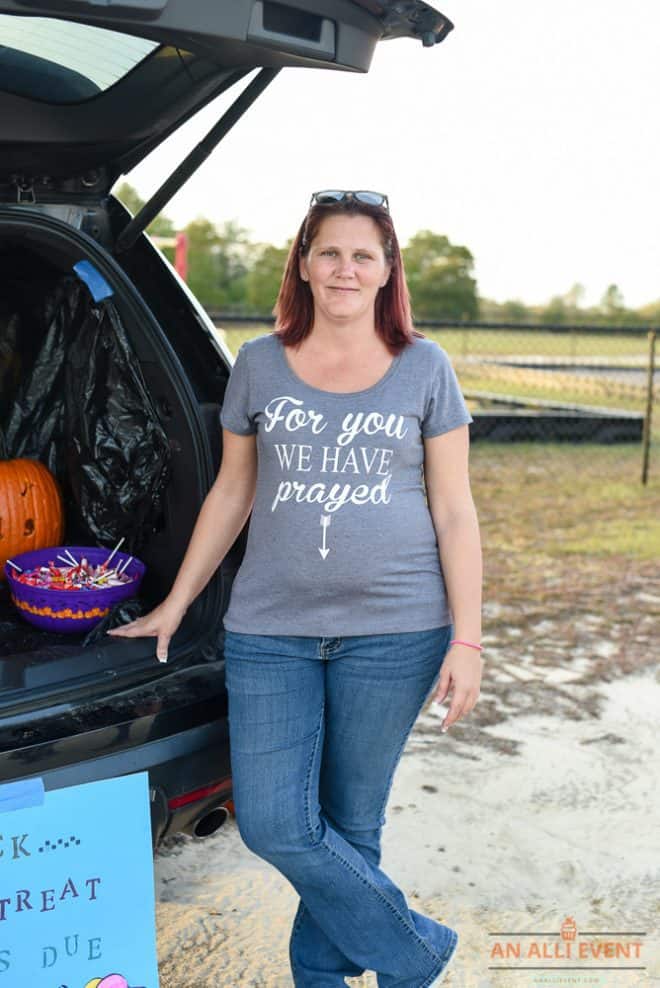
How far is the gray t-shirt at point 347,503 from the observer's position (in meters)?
2.24

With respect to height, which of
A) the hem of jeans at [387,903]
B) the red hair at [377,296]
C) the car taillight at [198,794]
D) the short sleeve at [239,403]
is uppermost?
the red hair at [377,296]

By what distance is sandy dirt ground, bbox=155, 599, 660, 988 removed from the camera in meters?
2.73

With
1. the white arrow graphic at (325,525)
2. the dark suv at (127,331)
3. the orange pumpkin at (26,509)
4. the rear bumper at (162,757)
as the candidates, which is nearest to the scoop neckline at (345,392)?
the white arrow graphic at (325,525)

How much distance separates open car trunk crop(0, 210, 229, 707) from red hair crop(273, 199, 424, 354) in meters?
0.39

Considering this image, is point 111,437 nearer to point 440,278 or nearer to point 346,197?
point 346,197

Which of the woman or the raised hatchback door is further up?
the raised hatchback door

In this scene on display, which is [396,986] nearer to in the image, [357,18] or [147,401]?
[147,401]

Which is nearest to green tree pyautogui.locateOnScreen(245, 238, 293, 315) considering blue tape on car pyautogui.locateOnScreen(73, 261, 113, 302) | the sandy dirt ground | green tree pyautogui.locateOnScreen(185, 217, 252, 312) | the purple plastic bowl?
green tree pyautogui.locateOnScreen(185, 217, 252, 312)

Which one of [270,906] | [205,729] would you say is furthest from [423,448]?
[270,906]

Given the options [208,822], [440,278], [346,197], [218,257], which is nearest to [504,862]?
[208,822]

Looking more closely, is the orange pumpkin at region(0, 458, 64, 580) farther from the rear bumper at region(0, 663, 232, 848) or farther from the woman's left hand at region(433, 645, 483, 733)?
the woman's left hand at region(433, 645, 483, 733)

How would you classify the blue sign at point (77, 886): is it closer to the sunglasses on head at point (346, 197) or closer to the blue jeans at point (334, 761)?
the blue jeans at point (334, 761)

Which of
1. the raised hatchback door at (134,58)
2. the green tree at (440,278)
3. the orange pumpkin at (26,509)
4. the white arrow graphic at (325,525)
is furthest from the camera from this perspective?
the green tree at (440,278)

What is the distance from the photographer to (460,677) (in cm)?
232
